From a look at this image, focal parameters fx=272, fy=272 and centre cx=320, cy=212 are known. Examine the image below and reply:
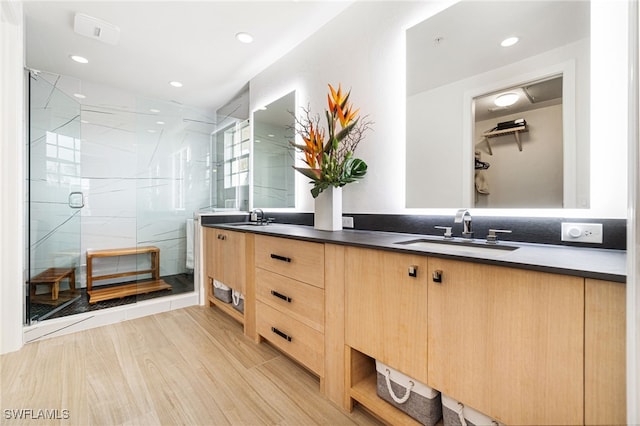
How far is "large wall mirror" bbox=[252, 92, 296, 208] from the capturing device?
103 inches

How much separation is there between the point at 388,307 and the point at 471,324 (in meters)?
0.32

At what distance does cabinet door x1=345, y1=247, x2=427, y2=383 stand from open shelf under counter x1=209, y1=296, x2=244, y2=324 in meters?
1.26

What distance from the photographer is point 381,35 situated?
1.81 metres

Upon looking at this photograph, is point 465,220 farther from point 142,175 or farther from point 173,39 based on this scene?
point 142,175

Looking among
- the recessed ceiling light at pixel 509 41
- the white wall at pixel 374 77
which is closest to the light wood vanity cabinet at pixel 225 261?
the white wall at pixel 374 77

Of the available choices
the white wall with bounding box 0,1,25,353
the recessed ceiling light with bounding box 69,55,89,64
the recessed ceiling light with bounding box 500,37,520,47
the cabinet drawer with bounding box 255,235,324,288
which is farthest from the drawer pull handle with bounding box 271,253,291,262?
the recessed ceiling light with bounding box 69,55,89,64

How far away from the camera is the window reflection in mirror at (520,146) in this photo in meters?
1.18

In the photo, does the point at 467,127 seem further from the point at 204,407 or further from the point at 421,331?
the point at 204,407

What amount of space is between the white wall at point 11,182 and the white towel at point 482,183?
3.12 metres

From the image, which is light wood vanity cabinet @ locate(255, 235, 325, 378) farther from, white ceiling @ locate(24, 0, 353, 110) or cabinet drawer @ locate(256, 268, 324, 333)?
white ceiling @ locate(24, 0, 353, 110)

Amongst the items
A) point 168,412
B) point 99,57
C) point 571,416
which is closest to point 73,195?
point 99,57

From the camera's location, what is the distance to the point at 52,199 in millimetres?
2525

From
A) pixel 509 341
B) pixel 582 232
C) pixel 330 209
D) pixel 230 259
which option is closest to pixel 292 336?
pixel 330 209

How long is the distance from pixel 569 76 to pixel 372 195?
111cm
